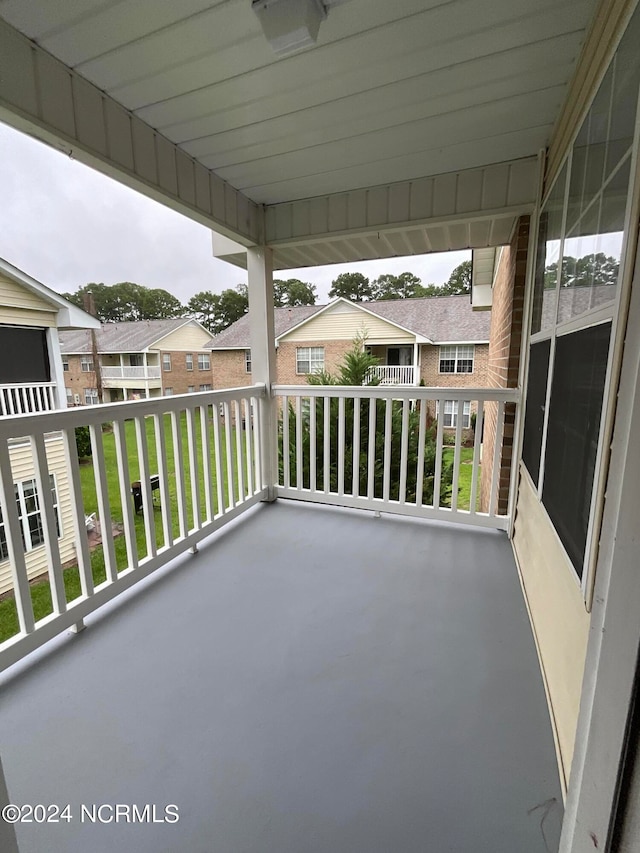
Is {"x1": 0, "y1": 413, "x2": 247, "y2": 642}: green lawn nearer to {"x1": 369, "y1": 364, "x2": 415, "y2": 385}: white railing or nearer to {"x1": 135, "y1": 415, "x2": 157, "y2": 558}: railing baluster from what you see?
{"x1": 135, "y1": 415, "x2": 157, "y2": 558}: railing baluster

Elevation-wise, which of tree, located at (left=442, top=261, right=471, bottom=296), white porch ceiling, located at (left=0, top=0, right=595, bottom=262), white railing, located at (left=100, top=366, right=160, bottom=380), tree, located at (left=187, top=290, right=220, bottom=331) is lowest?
white railing, located at (left=100, top=366, right=160, bottom=380)

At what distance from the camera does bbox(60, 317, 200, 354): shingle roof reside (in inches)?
95.3

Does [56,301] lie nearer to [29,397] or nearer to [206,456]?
[29,397]

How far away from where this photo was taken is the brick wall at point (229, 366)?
524 centimetres

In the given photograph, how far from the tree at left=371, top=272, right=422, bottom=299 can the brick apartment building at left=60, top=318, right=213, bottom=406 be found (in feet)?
34.5

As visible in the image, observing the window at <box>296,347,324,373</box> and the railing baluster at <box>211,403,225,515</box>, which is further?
the window at <box>296,347,324,373</box>

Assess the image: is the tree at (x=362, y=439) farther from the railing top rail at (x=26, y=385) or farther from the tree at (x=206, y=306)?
the tree at (x=206, y=306)

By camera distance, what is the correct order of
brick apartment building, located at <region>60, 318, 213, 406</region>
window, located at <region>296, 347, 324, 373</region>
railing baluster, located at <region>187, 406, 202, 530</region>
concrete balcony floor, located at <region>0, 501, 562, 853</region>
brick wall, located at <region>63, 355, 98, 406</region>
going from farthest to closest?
window, located at <region>296, 347, 324, 373</region> < railing baluster, located at <region>187, 406, 202, 530</region> < brick apartment building, located at <region>60, 318, 213, 406</region> < brick wall, located at <region>63, 355, 98, 406</region> < concrete balcony floor, located at <region>0, 501, 562, 853</region>

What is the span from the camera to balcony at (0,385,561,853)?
0.99m

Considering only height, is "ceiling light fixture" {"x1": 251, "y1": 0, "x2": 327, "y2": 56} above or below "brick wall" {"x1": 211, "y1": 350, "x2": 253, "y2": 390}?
above

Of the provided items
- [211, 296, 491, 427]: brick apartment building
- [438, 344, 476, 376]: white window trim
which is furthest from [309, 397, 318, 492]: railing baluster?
[438, 344, 476, 376]: white window trim

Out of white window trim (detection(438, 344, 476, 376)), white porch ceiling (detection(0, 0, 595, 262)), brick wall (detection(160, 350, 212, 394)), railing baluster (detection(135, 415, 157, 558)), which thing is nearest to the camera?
white porch ceiling (detection(0, 0, 595, 262))

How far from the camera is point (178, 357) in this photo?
3873 millimetres

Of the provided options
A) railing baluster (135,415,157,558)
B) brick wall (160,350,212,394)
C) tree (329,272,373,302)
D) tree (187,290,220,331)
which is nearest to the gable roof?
brick wall (160,350,212,394)
